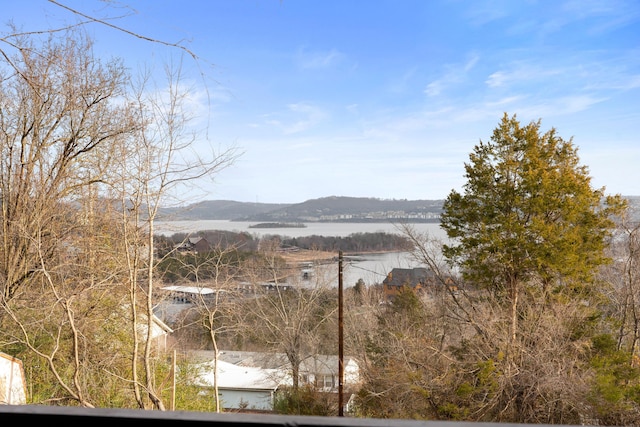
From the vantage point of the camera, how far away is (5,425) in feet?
1.44

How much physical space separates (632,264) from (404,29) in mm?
6024

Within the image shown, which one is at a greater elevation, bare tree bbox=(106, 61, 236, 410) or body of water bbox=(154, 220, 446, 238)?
bare tree bbox=(106, 61, 236, 410)

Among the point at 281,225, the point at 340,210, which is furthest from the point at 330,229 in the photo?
the point at 281,225

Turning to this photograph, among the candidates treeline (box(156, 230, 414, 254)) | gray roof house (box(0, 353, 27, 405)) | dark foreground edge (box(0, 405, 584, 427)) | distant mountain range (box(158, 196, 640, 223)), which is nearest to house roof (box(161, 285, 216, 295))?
gray roof house (box(0, 353, 27, 405))

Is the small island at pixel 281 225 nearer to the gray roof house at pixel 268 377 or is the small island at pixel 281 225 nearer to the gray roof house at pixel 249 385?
the gray roof house at pixel 268 377

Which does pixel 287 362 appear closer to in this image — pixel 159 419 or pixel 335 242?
pixel 335 242

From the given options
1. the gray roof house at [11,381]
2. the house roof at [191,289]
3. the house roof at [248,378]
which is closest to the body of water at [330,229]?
the house roof at [191,289]

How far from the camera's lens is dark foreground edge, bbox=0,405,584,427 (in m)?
0.40

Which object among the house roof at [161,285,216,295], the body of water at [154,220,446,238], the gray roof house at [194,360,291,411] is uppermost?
the body of water at [154,220,446,238]

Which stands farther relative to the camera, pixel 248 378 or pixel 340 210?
pixel 340 210

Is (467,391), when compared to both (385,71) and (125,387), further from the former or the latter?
(385,71)

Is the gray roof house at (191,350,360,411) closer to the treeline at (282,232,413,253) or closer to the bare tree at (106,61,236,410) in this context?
the treeline at (282,232,413,253)

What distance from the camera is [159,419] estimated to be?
0.41m

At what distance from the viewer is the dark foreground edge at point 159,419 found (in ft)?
1.32
